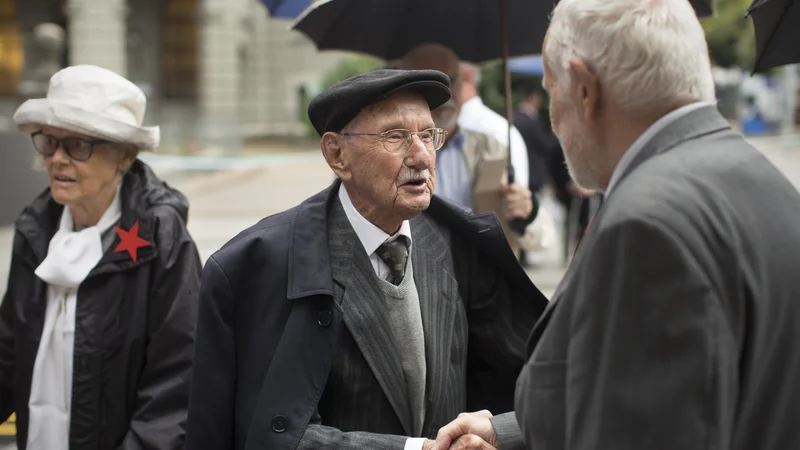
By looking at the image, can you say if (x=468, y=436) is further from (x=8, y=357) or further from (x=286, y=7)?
(x=286, y=7)

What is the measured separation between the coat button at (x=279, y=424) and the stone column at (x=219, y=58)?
3051cm

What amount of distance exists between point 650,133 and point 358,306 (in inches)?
40.4

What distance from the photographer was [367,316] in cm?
251

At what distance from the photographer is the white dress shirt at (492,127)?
477 centimetres

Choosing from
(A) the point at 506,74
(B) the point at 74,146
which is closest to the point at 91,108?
(B) the point at 74,146

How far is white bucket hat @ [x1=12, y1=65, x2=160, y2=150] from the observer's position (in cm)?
325

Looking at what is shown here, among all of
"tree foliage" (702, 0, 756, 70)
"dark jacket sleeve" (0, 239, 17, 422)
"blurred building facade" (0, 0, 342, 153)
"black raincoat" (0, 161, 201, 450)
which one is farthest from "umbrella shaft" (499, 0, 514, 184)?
"blurred building facade" (0, 0, 342, 153)

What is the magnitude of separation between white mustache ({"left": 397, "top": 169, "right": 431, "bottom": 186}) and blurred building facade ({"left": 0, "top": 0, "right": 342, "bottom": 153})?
2743 cm

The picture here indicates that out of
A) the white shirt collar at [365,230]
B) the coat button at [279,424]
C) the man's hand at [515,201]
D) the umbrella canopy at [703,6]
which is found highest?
the umbrella canopy at [703,6]

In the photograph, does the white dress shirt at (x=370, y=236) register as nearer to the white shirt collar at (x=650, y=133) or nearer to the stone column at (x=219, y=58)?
the white shirt collar at (x=650, y=133)

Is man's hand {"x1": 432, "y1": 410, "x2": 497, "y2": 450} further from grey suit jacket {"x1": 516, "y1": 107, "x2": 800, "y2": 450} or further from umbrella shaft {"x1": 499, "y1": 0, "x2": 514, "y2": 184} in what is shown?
umbrella shaft {"x1": 499, "y1": 0, "x2": 514, "y2": 184}

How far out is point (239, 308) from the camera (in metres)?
2.50

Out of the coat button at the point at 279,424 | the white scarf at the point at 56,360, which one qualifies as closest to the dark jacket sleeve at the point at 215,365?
the coat button at the point at 279,424

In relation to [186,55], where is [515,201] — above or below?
below
